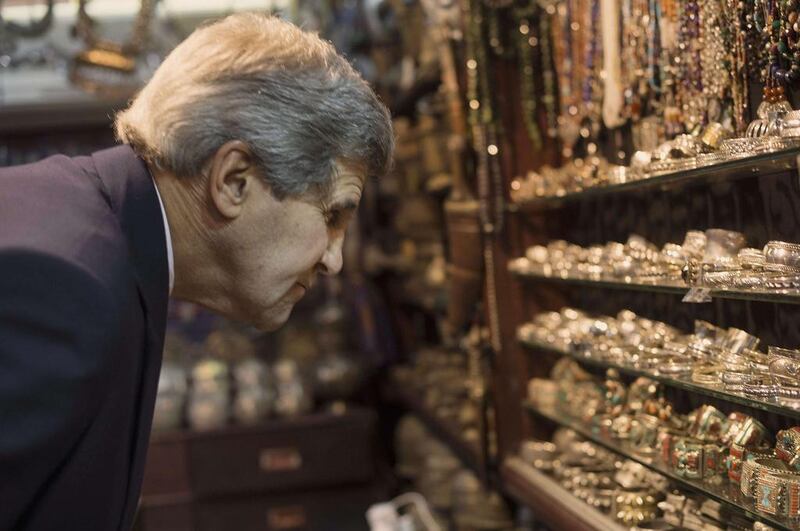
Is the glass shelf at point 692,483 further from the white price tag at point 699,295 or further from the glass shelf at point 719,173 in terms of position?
the glass shelf at point 719,173

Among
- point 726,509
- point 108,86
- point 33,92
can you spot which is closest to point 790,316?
point 726,509

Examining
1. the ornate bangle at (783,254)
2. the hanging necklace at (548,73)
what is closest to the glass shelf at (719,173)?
the ornate bangle at (783,254)

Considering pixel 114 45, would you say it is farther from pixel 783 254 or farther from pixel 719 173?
pixel 783 254

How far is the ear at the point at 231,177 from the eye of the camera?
1.31 metres

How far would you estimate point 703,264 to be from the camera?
1.52m

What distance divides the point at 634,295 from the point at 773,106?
72 cm

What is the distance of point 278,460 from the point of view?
4.14 meters

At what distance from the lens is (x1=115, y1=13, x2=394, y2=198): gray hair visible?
4.29ft

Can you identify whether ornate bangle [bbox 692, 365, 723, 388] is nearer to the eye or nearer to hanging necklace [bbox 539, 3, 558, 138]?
the eye

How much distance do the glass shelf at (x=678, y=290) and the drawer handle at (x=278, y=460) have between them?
1.97m

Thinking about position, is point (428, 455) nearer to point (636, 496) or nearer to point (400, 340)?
point (400, 340)

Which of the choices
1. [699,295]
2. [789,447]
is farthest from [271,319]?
[789,447]

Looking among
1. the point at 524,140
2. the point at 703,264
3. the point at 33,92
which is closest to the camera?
the point at 703,264

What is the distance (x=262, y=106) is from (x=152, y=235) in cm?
20
